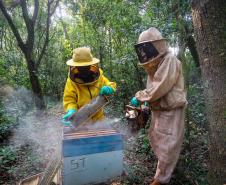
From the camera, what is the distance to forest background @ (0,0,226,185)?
296 cm

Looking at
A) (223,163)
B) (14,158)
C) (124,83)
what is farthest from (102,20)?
(223,163)

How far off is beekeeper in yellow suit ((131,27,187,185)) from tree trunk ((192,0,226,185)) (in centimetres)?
30

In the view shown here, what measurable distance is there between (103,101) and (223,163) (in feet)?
5.33

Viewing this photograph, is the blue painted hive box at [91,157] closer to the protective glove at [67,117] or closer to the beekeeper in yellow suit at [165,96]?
the protective glove at [67,117]

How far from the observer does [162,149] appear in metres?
3.11

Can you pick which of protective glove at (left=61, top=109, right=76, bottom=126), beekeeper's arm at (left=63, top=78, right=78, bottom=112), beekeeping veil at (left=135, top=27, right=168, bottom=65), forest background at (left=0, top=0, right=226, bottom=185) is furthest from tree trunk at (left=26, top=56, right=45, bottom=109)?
beekeeping veil at (left=135, top=27, right=168, bottom=65)

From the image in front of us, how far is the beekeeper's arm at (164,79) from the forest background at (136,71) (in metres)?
0.36

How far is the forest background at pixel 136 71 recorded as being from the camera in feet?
9.72

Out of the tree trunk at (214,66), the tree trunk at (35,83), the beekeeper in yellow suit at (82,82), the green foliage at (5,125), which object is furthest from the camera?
the tree trunk at (35,83)

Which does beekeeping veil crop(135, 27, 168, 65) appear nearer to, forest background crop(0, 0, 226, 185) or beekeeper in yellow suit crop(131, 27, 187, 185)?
beekeeper in yellow suit crop(131, 27, 187, 185)

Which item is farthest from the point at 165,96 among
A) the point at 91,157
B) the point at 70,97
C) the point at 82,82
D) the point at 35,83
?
the point at 35,83

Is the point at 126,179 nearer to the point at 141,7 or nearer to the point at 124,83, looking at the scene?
the point at 141,7

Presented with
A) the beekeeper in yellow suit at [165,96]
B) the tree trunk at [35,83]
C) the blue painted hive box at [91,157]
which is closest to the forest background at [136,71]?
the tree trunk at [35,83]

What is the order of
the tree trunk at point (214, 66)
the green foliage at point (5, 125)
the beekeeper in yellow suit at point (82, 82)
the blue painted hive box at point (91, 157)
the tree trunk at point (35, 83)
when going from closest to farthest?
the tree trunk at point (214, 66), the blue painted hive box at point (91, 157), the beekeeper in yellow suit at point (82, 82), the green foliage at point (5, 125), the tree trunk at point (35, 83)
